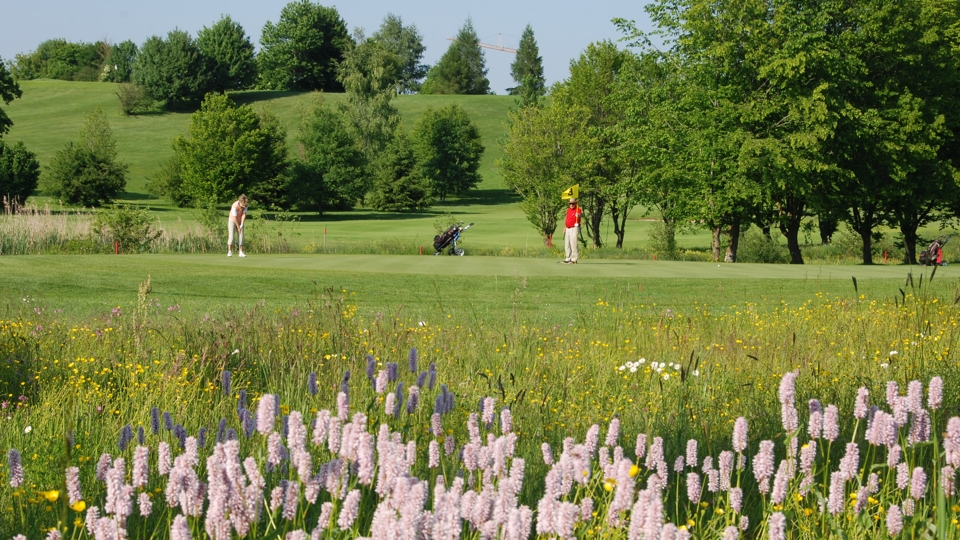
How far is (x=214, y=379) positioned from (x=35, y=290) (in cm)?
916

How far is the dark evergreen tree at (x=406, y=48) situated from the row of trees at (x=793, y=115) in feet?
359

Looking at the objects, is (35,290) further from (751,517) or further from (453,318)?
(751,517)

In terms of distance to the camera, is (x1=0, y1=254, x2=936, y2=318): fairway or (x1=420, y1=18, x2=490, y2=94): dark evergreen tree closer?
(x1=0, y1=254, x2=936, y2=318): fairway

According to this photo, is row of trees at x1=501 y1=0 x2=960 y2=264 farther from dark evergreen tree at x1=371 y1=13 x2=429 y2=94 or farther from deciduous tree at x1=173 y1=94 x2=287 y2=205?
dark evergreen tree at x1=371 y1=13 x2=429 y2=94

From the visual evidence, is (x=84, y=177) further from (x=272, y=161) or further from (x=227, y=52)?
(x=227, y=52)

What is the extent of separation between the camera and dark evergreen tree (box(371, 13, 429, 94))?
147375 mm

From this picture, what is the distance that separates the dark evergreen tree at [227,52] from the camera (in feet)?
376

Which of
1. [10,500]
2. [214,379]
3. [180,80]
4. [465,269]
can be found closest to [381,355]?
[214,379]

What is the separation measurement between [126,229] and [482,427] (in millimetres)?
24490

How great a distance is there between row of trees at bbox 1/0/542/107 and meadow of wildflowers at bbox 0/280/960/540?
283 ft

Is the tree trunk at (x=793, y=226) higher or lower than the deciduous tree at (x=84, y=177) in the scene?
lower

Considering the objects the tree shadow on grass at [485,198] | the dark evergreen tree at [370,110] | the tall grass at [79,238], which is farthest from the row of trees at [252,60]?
the tall grass at [79,238]

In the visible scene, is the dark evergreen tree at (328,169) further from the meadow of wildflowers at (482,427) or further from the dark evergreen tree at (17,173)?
the meadow of wildflowers at (482,427)

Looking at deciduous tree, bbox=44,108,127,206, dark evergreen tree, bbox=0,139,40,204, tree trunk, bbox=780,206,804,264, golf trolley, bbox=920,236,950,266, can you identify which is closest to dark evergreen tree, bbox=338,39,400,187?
deciduous tree, bbox=44,108,127,206
